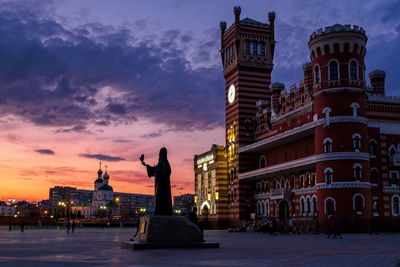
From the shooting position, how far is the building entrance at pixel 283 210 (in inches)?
2135

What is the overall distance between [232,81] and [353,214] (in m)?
30.1

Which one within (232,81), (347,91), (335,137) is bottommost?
(335,137)

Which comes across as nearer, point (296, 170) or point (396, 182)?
point (396, 182)

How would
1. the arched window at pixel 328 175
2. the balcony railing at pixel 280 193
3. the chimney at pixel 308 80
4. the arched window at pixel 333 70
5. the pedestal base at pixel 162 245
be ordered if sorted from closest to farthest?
1. the pedestal base at pixel 162 245
2. the arched window at pixel 328 175
3. the arched window at pixel 333 70
4. the chimney at pixel 308 80
5. the balcony railing at pixel 280 193

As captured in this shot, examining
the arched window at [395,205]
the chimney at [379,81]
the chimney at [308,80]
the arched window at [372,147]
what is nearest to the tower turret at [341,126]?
the arched window at [372,147]

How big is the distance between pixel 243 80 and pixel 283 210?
64.1 feet

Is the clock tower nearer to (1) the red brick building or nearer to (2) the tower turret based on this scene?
(1) the red brick building

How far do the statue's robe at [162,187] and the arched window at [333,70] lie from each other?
25.8m

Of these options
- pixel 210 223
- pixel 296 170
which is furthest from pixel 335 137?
pixel 210 223

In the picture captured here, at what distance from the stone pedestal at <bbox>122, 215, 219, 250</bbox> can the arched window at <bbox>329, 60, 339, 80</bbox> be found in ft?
89.1

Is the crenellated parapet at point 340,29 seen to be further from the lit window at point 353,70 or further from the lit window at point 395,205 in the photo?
the lit window at point 395,205

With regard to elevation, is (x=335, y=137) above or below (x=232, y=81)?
below

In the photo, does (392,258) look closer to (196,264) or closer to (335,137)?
(196,264)

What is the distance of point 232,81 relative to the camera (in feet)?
220
